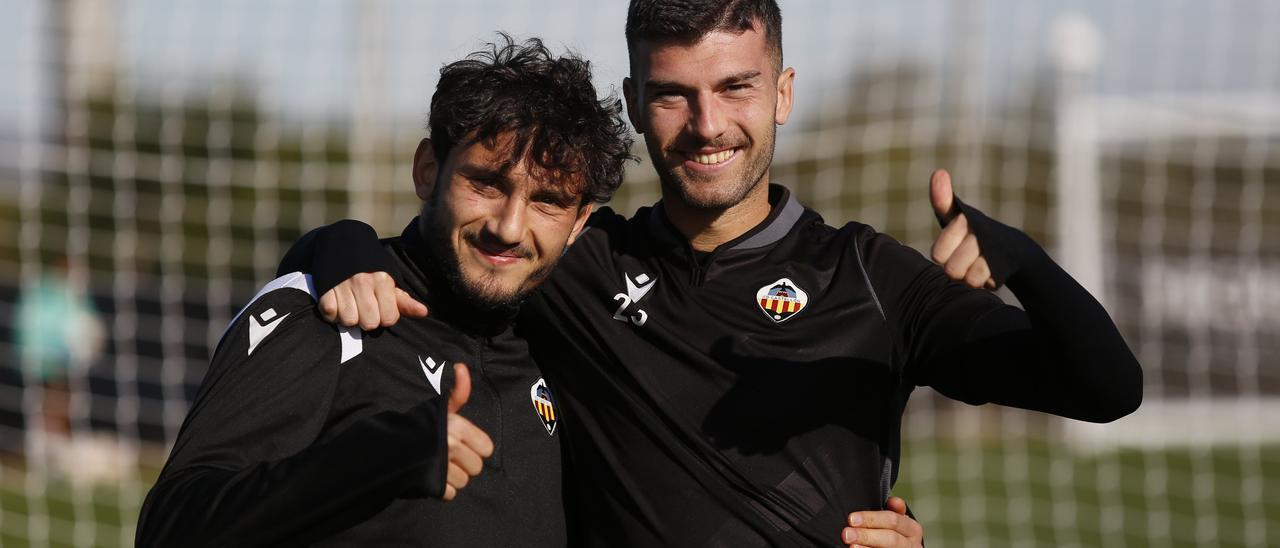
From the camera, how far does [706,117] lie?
2.65m

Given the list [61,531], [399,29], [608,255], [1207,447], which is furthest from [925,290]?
[1207,447]

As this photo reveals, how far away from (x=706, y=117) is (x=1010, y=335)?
0.71 metres

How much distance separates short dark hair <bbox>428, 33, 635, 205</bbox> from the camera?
2.49m

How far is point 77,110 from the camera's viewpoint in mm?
7566

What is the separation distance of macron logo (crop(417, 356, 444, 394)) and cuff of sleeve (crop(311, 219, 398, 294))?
0.18 meters

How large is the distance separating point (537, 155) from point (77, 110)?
19.4ft

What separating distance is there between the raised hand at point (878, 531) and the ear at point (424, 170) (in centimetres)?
101

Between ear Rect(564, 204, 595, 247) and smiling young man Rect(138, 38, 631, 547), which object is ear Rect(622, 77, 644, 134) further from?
ear Rect(564, 204, 595, 247)

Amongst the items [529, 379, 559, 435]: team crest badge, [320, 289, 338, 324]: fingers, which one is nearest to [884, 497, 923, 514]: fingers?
[529, 379, 559, 435]: team crest badge

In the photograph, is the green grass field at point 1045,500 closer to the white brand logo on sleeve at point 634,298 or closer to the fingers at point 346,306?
the white brand logo on sleeve at point 634,298

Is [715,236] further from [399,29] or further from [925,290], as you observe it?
[399,29]

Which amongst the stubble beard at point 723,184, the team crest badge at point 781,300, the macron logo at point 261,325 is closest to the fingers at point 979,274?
the team crest badge at point 781,300

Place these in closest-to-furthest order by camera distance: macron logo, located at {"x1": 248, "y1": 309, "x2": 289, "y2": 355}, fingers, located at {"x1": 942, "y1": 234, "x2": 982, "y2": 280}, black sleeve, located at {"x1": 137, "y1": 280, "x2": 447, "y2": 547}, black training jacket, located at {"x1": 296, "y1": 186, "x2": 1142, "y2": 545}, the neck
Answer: black sleeve, located at {"x1": 137, "y1": 280, "x2": 447, "y2": 547} < fingers, located at {"x1": 942, "y1": 234, "x2": 982, "y2": 280} < macron logo, located at {"x1": 248, "y1": 309, "x2": 289, "y2": 355} < black training jacket, located at {"x1": 296, "y1": 186, "x2": 1142, "y2": 545} < the neck

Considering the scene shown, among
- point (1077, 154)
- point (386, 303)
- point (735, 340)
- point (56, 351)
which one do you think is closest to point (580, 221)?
point (735, 340)
